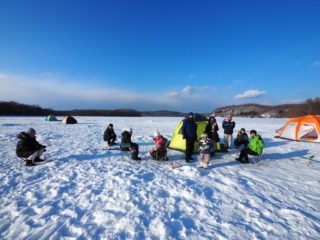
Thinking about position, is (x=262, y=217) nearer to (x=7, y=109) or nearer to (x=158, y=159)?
(x=158, y=159)

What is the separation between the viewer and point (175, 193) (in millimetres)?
4965

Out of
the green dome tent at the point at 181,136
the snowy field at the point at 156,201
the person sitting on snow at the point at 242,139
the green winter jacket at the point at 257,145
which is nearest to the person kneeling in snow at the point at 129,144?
the snowy field at the point at 156,201

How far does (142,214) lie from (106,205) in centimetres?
91

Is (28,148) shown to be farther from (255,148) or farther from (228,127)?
(228,127)

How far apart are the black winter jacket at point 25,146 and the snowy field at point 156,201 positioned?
1.83ft

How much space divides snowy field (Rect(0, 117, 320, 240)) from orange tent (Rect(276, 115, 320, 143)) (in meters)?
6.53

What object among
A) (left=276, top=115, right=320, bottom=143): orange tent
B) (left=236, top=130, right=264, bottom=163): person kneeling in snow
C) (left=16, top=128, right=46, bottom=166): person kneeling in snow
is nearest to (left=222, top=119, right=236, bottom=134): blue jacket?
(left=236, top=130, right=264, bottom=163): person kneeling in snow

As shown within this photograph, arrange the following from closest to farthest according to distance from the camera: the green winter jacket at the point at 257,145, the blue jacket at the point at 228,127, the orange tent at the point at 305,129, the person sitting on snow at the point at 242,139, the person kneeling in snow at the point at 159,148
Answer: the green winter jacket at the point at 257,145
the person kneeling in snow at the point at 159,148
the person sitting on snow at the point at 242,139
the blue jacket at the point at 228,127
the orange tent at the point at 305,129

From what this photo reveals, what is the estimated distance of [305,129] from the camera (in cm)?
1351

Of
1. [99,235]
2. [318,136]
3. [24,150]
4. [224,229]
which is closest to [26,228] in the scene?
[99,235]

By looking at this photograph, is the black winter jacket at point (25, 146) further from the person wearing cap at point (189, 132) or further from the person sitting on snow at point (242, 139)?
the person sitting on snow at point (242, 139)

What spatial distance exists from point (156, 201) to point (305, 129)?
545 inches

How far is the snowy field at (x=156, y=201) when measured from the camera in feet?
11.5

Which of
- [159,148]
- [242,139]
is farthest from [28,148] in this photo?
[242,139]
